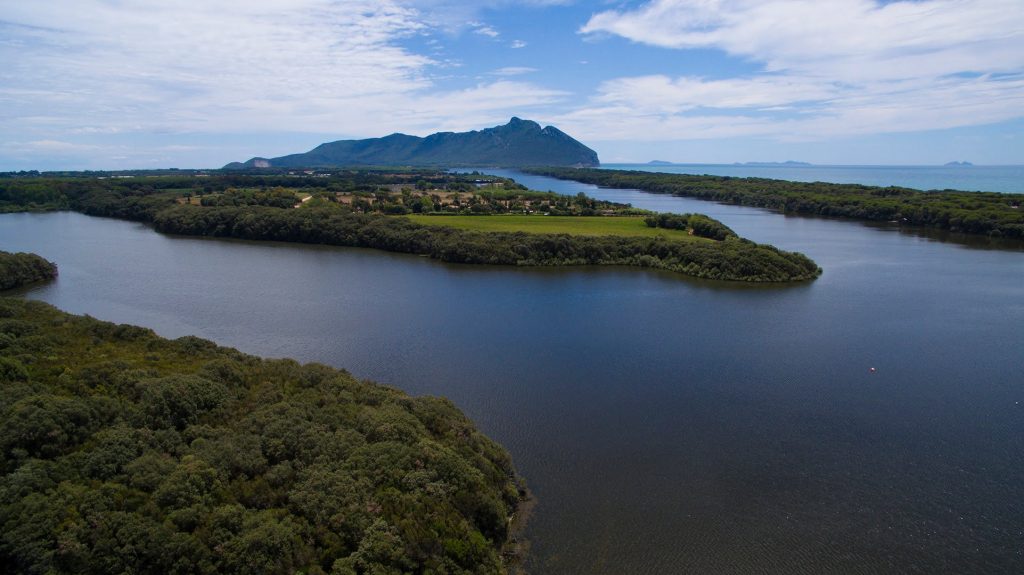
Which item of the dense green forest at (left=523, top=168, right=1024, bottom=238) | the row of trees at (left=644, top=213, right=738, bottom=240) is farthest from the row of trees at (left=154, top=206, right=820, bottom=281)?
the dense green forest at (left=523, top=168, right=1024, bottom=238)

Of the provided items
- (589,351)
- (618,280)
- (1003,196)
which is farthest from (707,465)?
(1003,196)

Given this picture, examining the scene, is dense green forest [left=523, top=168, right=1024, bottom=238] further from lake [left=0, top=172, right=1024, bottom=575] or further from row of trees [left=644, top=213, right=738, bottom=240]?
row of trees [left=644, top=213, right=738, bottom=240]

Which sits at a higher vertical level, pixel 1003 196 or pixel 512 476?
pixel 1003 196

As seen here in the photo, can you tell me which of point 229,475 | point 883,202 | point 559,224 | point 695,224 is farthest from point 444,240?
point 883,202

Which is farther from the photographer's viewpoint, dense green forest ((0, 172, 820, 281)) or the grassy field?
the grassy field

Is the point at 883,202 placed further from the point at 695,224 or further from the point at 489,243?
the point at 489,243

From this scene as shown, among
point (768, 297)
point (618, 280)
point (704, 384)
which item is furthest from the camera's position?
point (618, 280)

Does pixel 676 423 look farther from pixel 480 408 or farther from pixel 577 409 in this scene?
pixel 480 408
